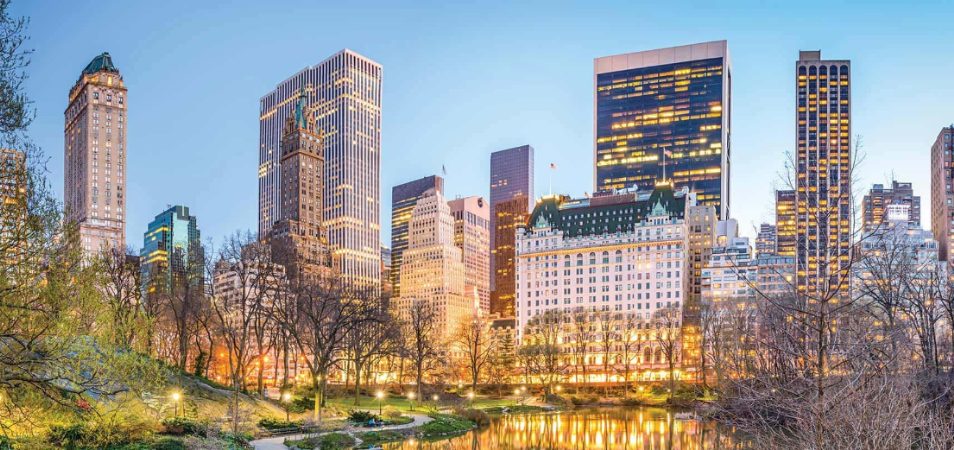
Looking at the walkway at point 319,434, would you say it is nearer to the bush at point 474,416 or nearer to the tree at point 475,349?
the bush at point 474,416

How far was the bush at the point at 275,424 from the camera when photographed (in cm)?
4644

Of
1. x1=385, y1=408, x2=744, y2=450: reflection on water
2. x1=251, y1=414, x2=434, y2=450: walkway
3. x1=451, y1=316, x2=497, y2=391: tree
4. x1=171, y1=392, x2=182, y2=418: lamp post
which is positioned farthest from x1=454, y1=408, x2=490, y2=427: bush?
x1=171, y1=392, x2=182, y2=418: lamp post

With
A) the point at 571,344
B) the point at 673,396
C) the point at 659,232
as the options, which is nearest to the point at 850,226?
the point at 673,396

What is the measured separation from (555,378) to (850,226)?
372ft

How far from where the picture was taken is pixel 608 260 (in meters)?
172

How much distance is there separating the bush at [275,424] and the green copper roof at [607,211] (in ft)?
431

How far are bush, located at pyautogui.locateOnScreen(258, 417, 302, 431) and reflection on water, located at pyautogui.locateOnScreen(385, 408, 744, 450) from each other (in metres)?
6.15

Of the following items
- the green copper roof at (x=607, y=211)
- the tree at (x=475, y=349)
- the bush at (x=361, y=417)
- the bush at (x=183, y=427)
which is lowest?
the tree at (x=475, y=349)

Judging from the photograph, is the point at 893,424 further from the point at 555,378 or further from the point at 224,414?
the point at 555,378

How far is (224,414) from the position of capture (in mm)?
46094

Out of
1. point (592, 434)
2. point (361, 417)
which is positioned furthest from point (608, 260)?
→ point (361, 417)

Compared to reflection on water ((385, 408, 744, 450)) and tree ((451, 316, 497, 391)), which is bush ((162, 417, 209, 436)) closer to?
reflection on water ((385, 408, 744, 450))

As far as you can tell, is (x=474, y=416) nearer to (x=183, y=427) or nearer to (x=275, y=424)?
(x=275, y=424)

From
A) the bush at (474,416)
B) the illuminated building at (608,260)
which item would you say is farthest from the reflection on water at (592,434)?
the illuminated building at (608,260)
